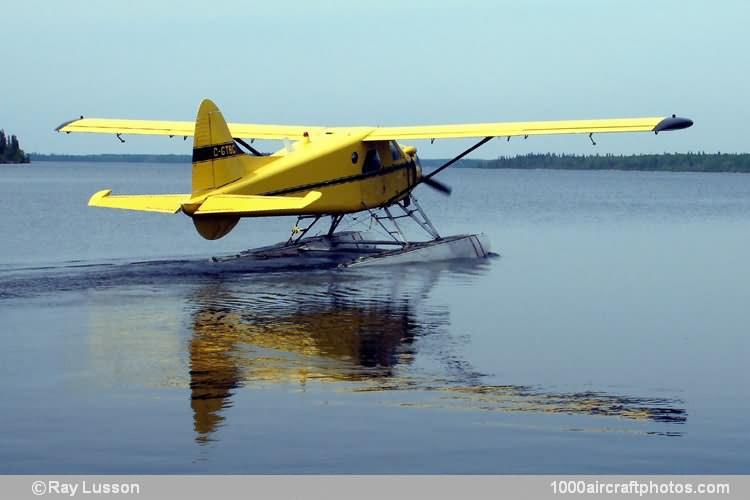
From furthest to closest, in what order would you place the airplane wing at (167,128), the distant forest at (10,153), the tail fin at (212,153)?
the distant forest at (10,153), the airplane wing at (167,128), the tail fin at (212,153)

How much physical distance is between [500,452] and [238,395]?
2469 mm

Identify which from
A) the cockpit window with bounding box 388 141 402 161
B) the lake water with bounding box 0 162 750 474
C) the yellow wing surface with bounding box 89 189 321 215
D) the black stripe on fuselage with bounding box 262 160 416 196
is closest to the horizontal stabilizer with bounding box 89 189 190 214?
the yellow wing surface with bounding box 89 189 321 215

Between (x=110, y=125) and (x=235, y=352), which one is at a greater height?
(x=110, y=125)

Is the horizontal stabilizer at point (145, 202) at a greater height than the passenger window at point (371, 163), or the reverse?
the passenger window at point (371, 163)

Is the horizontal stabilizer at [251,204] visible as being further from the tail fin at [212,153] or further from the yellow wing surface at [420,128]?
the yellow wing surface at [420,128]

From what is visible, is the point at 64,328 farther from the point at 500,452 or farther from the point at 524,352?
the point at 500,452

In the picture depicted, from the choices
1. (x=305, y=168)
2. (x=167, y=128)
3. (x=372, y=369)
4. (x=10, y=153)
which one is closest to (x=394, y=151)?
(x=305, y=168)

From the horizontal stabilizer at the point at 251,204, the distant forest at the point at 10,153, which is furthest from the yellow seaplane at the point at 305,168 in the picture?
the distant forest at the point at 10,153

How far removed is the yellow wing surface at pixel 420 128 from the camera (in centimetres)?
2034

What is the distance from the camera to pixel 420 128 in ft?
72.8

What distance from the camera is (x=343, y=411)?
852cm

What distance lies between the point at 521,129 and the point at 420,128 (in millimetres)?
2077

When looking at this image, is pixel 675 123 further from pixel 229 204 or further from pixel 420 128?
pixel 229 204
